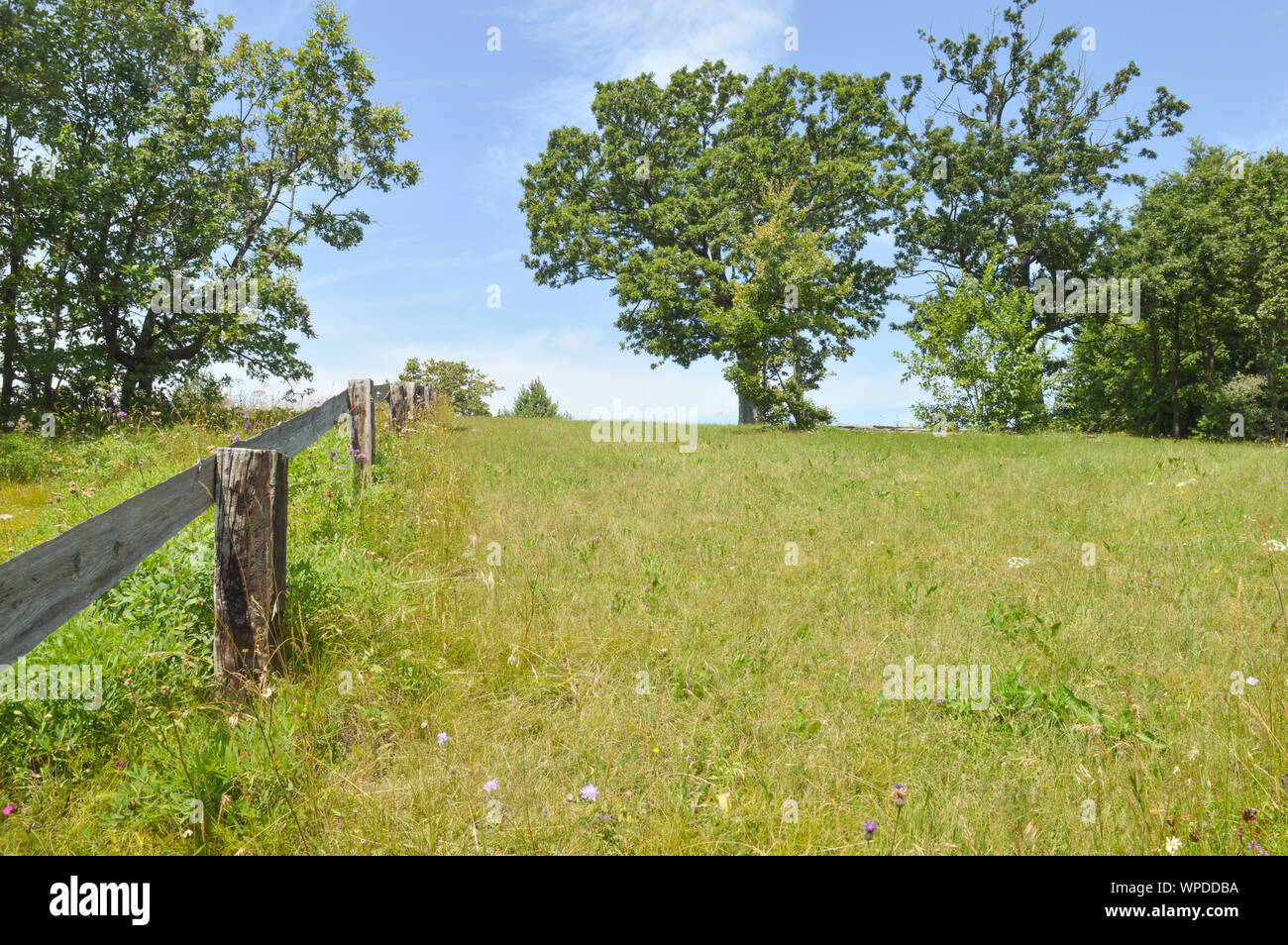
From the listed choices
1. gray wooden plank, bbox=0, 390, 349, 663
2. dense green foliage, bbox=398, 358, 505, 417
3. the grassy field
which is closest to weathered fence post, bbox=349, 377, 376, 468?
the grassy field

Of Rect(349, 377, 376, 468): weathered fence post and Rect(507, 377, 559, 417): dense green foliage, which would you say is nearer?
Rect(349, 377, 376, 468): weathered fence post

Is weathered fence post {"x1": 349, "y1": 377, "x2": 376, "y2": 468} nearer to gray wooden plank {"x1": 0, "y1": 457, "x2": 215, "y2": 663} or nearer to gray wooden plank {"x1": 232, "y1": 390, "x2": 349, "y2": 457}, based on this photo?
gray wooden plank {"x1": 232, "y1": 390, "x2": 349, "y2": 457}

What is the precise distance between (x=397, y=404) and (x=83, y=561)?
995cm

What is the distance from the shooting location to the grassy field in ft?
9.45

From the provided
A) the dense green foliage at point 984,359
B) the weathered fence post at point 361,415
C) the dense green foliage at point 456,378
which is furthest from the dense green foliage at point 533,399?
the weathered fence post at point 361,415

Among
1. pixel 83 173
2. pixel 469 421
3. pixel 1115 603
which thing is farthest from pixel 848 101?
pixel 1115 603

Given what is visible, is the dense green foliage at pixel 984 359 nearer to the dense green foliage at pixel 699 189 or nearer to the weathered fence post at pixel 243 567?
the dense green foliage at pixel 699 189

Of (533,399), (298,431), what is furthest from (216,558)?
(533,399)

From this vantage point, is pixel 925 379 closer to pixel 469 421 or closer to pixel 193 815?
pixel 469 421

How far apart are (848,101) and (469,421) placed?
23.9m

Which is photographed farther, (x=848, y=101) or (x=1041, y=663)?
(x=848, y=101)

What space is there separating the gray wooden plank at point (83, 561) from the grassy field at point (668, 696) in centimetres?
81

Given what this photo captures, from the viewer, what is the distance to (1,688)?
330 centimetres
